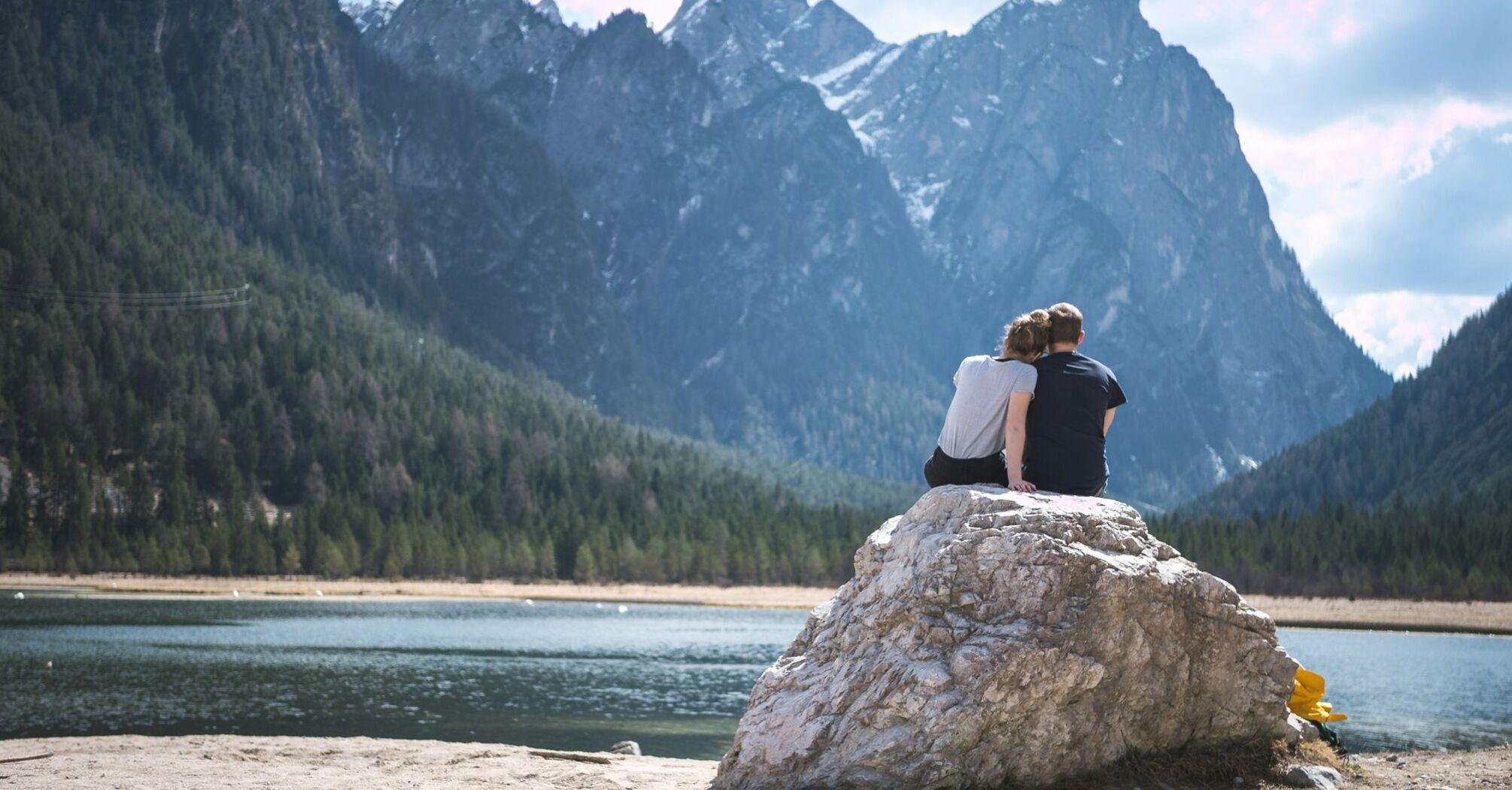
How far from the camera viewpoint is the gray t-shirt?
1552cm

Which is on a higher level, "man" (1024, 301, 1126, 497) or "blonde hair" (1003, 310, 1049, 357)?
"blonde hair" (1003, 310, 1049, 357)

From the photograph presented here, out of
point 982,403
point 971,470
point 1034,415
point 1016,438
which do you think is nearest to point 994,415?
point 982,403

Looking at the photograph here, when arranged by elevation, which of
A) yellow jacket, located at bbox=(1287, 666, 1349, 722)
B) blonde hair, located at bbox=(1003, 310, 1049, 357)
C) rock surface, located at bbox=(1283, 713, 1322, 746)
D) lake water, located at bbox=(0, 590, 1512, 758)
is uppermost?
blonde hair, located at bbox=(1003, 310, 1049, 357)

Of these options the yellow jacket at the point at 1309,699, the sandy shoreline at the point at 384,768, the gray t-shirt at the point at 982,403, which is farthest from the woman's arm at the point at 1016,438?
the yellow jacket at the point at 1309,699

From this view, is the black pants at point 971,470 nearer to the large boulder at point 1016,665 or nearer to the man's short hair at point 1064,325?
the large boulder at point 1016,665

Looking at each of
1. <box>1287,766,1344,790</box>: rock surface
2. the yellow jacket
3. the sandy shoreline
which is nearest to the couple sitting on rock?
<box>1287,766,1344,790</box>: rock surface

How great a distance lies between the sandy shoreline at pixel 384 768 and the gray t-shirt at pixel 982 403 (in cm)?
427

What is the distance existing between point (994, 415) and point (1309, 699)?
5445mm

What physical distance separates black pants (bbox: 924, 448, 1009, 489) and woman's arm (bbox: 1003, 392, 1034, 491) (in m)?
0.65

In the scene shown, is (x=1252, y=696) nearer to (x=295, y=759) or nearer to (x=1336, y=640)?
(x=295, y=759)

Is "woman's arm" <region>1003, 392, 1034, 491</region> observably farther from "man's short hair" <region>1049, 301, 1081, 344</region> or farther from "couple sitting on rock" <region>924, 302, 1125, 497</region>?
"man's short hair" <region>1049, 301, 1081, 344</region>

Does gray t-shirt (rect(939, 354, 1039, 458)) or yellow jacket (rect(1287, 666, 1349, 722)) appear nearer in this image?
gray t-shirt (rect(939, 354, 1039, 458))

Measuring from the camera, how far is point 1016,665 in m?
14.1

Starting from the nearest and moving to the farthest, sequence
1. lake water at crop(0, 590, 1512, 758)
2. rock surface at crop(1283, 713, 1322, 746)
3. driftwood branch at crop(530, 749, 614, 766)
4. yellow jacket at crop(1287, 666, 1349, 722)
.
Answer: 1. rock surface at crop(1283, 713, 1322, 746)
2. yellow jacket at crop(1287, 666, 1349, 722)
3. driftwood branch at crop(530, 749, 614, 766)
4. lake water at crop(0, 590, 1512, 758)
